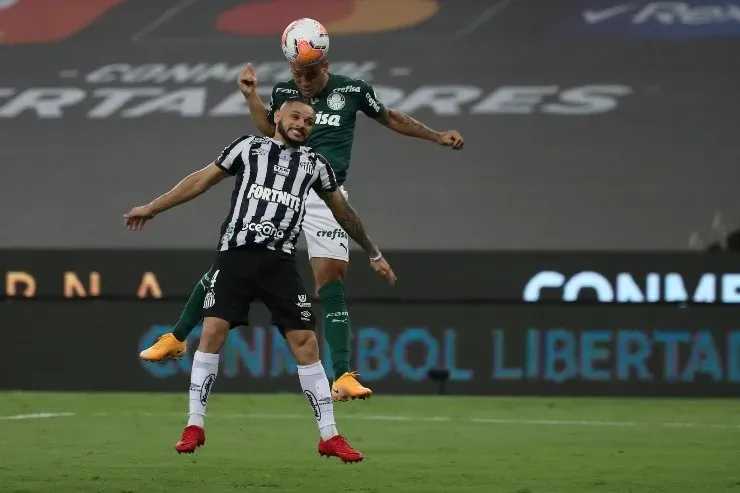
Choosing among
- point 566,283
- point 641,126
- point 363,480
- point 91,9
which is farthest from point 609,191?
point 363,480

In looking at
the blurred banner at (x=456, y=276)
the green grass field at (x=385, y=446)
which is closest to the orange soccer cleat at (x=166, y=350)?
the green grass field at (x=385, y=446)

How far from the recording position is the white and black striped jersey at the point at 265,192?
7.90 m

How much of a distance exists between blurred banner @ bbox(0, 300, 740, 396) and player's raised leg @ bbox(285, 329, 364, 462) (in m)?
6.74

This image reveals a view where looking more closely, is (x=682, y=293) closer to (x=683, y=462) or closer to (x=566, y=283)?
(x=566, y=283)

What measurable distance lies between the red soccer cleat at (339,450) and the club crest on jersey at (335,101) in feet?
7.66

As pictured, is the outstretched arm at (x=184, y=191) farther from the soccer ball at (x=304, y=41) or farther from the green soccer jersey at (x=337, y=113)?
the green soccer jersey at (x=337, y=113)

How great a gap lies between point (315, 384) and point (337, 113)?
2096 mm

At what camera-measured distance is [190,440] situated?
7.78m

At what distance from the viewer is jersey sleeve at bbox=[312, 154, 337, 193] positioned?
318 inches

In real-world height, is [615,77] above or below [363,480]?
above

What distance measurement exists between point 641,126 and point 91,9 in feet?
19.9

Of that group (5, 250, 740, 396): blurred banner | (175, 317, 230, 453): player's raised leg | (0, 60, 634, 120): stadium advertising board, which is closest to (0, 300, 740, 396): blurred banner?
(5, 250, 740, 396): blurred banner

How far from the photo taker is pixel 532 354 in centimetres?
1503

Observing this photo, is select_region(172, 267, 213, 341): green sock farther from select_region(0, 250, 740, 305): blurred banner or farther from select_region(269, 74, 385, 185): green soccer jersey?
select_region(0, 250, 740, 305): blurred banner
